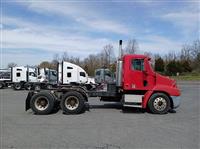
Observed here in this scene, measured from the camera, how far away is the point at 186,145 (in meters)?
6.82

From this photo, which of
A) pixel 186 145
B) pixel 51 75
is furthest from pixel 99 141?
pixel 51 75

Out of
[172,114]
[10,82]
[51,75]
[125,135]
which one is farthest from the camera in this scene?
[10,82]

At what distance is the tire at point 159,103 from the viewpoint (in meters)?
11.7

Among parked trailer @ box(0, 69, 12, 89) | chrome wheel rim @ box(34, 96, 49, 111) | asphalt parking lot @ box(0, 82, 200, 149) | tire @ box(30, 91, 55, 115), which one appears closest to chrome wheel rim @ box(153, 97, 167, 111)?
asphalt parking lot @ box(0, 82, 200, 149)

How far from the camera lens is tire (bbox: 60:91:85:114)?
11.8 metres

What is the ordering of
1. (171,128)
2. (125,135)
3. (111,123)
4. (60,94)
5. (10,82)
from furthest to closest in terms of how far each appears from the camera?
(10,82)
(60,94)
(111,123)
(171,128)
(125,135)

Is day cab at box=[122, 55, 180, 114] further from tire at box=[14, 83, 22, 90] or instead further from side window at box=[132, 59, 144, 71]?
tire at box=[14, 83, 22, 90]

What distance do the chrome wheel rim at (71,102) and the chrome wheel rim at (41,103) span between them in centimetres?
89

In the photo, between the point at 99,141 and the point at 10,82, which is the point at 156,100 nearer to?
the point at 99,141

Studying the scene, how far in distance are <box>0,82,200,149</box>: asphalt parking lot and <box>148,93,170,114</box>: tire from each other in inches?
15.3

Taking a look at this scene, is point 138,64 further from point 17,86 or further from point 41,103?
point 17,86

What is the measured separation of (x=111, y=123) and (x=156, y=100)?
3.11 m

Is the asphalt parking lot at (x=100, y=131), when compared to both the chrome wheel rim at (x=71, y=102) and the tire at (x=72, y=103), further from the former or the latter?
the chrome wheel rim at (x=71, y=102)

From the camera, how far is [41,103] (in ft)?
39.4
